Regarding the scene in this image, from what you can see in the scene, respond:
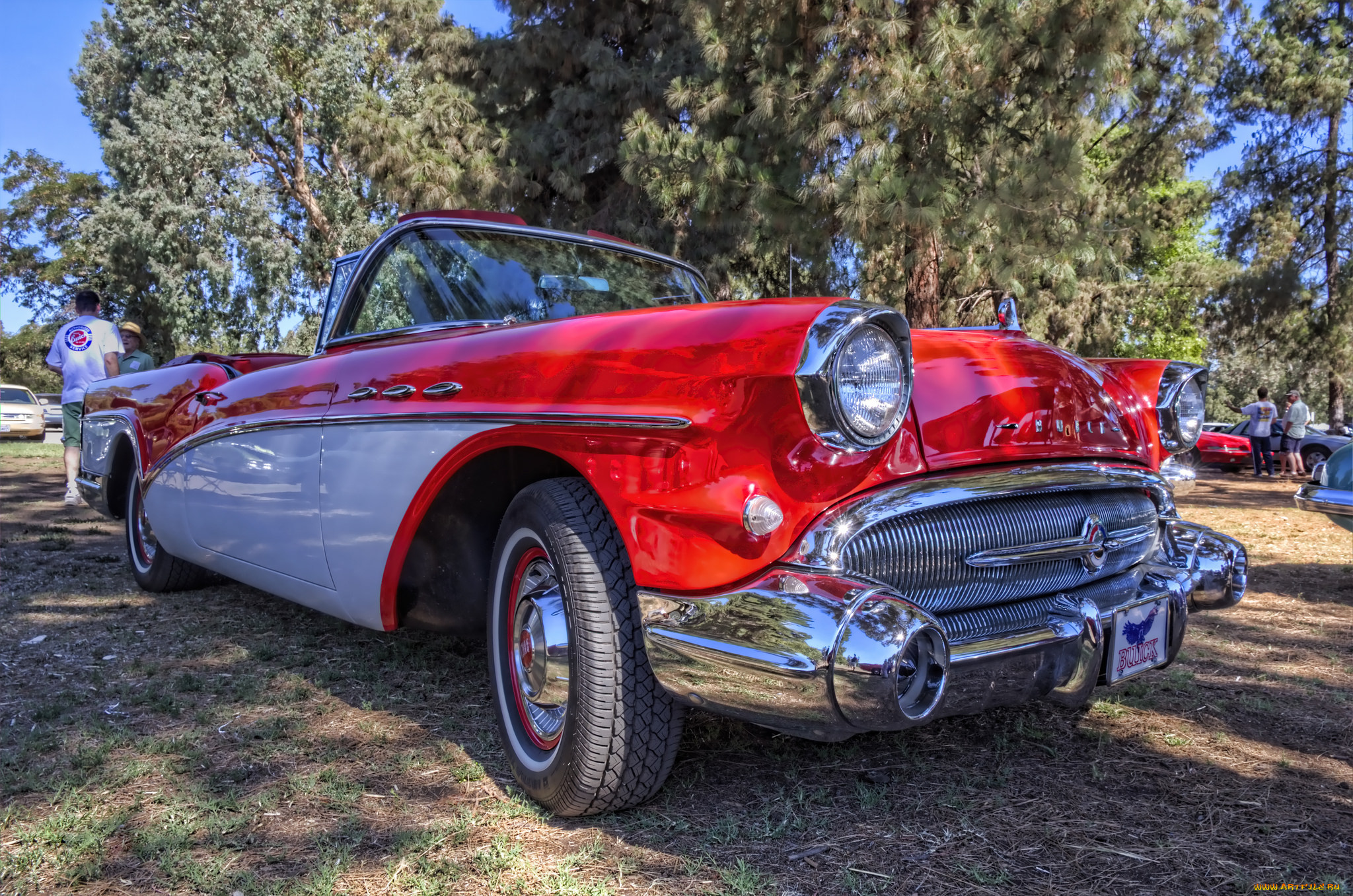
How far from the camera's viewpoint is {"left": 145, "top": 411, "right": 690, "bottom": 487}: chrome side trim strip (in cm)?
199

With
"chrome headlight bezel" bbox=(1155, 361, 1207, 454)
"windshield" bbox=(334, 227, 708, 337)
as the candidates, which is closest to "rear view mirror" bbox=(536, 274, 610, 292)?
"windshield" bbox=(334, 227, 708, 337)

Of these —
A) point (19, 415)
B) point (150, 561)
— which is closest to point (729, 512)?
point (150, 561)

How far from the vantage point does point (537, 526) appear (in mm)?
2225

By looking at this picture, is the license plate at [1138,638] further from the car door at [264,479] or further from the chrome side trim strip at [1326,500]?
the car door at [264,479]

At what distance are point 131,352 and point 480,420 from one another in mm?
6822

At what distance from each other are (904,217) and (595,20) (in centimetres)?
774

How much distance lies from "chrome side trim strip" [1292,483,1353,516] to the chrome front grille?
7.02 ft

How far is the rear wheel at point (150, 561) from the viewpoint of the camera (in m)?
4.56

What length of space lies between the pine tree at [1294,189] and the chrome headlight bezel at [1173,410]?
1651 centimetres

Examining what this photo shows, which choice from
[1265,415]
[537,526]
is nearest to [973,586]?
[537,526]

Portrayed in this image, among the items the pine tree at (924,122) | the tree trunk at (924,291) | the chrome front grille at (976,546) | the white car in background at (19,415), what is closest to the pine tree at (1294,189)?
the pine tree at (924,122)

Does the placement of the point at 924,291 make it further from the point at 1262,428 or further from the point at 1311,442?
the point at 1311,442

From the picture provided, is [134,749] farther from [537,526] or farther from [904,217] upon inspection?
[904,217]

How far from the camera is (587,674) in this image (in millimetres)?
2051
